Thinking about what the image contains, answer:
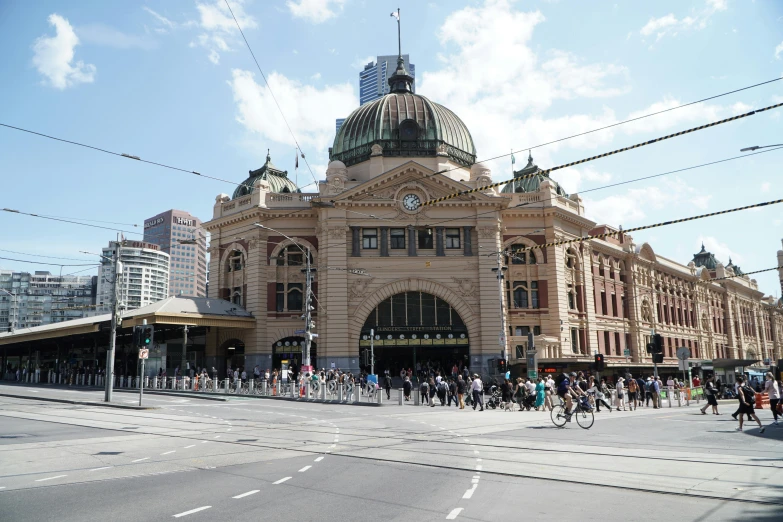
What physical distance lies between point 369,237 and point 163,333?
22.8 meters

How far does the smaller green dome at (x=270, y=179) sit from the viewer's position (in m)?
61.2

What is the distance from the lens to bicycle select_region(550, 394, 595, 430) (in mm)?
21734

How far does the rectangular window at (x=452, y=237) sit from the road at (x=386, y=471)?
93.7ft

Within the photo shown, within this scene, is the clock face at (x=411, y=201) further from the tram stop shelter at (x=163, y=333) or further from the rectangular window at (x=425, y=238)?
the tram stop shelter at (x=163, y=333)

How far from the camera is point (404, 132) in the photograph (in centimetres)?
5650

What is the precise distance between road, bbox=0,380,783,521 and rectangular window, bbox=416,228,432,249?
28348 mm

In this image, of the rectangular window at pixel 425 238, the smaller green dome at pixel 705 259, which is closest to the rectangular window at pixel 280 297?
the rectangular window at pixel 425 238

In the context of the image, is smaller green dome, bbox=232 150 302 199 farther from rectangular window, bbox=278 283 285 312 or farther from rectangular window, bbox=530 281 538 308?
rectangular window, bbox=530 281 538 308

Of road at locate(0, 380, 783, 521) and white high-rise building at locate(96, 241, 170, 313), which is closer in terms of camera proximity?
road at locate(0, 380, 783, 521)

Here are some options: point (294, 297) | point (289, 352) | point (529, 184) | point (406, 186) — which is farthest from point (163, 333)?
point (529, 184)

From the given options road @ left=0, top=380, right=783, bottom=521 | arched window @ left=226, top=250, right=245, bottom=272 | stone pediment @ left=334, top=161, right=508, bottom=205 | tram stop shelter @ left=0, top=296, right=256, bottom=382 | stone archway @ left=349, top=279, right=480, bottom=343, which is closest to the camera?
road @ left=0, top=380, right=783, bottom=521

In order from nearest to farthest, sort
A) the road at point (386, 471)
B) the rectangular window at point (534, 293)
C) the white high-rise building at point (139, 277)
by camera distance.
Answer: the road at point (386, 471)
the rectangular window at point (534, 293)
the white high-rise building at point (139, 277)

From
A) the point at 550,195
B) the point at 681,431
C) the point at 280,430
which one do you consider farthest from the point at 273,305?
the point at 681,431

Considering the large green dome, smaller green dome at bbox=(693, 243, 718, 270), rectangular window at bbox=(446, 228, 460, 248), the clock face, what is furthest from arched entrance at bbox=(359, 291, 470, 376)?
smaller green dome at bbox=(693, 243, 718, 270)
